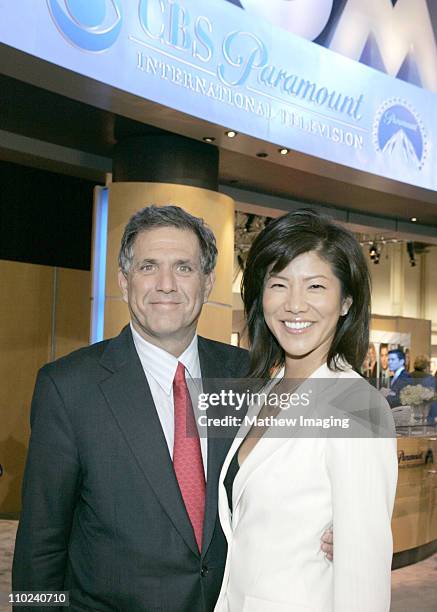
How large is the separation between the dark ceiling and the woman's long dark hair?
3724 millimetres

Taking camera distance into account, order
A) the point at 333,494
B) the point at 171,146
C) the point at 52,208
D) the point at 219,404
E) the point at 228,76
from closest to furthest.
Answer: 1. the point at 333,494
2. the point at 219,404
3. the point at 228,76
4. the point at 171,146
5. the point at 52,208

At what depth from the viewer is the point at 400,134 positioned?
6.84 m

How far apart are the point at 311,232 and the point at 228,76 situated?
12.6 feet

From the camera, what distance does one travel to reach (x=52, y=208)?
7.79 meters

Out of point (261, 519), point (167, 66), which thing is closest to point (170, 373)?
point (261, 519)

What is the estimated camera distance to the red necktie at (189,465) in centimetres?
181

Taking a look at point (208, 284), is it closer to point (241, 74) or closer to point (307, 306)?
point (307, 306)

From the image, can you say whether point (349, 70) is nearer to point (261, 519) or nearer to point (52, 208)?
point (52, 208)

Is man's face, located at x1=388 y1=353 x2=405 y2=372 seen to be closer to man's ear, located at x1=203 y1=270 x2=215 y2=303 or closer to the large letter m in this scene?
the large letter m

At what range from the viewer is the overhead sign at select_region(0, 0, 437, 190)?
14.2ft

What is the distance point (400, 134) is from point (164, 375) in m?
5.47

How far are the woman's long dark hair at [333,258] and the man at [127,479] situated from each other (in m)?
0.30

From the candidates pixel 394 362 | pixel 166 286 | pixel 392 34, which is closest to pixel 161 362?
pixel 166 286

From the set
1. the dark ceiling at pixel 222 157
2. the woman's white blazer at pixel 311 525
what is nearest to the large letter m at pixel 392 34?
the dark ceiling at pixel 222 157
